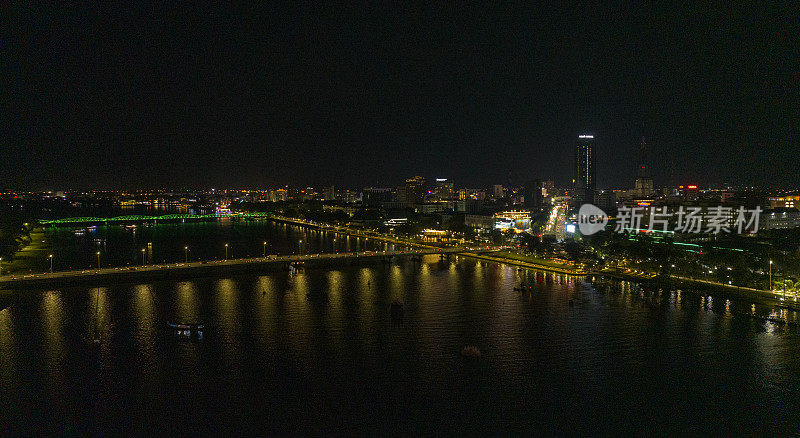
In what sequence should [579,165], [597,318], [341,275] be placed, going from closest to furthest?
1. [597,318]
2. [341,275]
3. [579,165]

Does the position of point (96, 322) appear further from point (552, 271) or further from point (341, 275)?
point (552, 271)

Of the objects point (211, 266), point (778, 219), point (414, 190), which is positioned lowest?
point (211, 266)

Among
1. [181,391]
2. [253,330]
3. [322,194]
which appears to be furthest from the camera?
[322,194]

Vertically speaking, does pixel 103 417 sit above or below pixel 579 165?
below

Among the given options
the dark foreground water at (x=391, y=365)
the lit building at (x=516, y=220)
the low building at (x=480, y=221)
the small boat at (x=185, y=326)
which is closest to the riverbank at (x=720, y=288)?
the dark foreground water at (x=391, y=365)

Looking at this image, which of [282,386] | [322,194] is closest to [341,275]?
[282,386]

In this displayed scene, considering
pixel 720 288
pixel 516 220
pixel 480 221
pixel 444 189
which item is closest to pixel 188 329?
pixel 720 288

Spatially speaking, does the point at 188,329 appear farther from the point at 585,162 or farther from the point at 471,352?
the point at 585,162

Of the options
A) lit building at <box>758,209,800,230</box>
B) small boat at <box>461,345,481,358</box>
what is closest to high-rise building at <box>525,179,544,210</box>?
lit building at <box>758,209,800,230</box>

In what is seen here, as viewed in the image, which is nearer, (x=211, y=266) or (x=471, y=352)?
(x=471, y=352)
